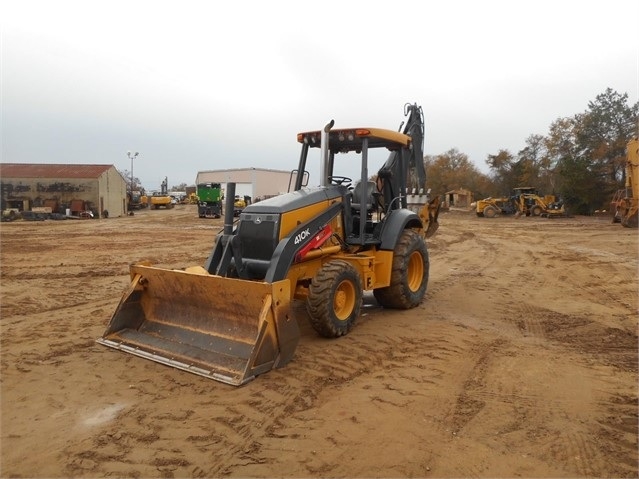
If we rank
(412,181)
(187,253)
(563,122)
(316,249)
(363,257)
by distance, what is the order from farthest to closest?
(563,122) < (187,253) < (412,181) < (363,257) < (316,249)

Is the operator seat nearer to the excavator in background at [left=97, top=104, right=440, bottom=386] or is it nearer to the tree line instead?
the excavator in background at [left=97, top=104, right=440, bottom=386]

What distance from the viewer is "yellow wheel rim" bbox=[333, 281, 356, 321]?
18.7 ft

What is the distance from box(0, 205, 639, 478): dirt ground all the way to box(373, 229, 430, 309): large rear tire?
0.68ft

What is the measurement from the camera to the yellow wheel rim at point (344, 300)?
570 centimetres

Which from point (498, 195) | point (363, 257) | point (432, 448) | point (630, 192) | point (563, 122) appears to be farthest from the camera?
point (498, 195)

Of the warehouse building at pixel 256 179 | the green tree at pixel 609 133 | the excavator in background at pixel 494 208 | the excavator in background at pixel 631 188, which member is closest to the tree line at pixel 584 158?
the green tree at pixel 609 133

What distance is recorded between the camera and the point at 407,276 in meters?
7.16

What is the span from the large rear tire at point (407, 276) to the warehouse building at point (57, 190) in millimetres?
33787

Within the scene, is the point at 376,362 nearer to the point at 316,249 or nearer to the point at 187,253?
the point at 316,249

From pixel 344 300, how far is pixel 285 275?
2.96 feet

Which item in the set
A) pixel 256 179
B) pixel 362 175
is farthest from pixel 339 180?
pixel 256 179

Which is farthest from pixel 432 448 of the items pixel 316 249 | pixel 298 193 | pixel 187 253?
pixel 187 253

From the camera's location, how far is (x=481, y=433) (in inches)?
143

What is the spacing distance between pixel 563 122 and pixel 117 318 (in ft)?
166
